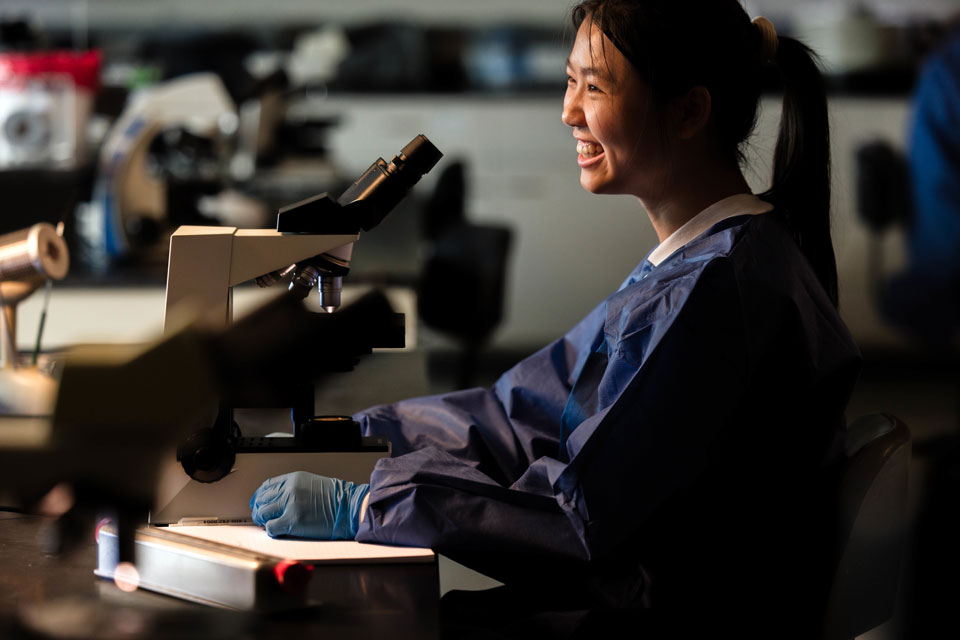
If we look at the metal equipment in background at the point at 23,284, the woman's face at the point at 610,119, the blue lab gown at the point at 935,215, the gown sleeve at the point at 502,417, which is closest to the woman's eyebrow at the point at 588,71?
the woman's face at the point at 610,119

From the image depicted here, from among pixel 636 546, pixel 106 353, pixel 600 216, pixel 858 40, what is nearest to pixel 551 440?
pixel 636 546

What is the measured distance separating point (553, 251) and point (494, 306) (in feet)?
5.63

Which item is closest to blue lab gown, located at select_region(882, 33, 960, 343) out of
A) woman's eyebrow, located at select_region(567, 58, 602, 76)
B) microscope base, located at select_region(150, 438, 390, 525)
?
woman's eyebrow, located at select_region(567, 58, 602, 76)

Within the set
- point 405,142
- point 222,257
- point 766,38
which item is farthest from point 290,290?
point 405,142

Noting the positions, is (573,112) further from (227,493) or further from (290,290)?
(227,493)

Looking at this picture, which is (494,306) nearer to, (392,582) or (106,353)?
(392,582)

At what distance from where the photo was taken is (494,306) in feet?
10.5

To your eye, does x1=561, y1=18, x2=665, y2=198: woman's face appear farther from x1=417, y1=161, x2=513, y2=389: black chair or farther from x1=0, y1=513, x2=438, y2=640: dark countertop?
x1=417, y1=161, x2=513, y2=389: black chair

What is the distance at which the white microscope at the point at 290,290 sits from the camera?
1021 mm

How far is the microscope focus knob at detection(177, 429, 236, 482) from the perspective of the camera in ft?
3.37

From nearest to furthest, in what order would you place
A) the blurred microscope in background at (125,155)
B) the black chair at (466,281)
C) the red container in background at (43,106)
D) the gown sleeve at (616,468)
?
the gown sleeve at (616,468) < the blurred microscope in background at (125,155) < the red container in background at (43,106) < the black chair at (466,281)

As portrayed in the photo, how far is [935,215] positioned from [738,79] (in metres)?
1.91

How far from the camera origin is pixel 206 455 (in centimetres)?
103

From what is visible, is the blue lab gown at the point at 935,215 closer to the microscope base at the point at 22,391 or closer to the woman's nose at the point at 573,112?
the woman's nose at the point at 573,112
